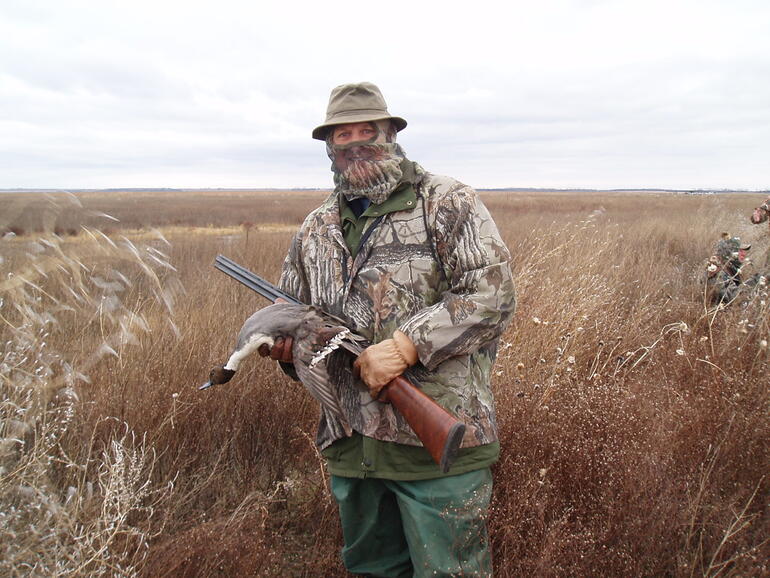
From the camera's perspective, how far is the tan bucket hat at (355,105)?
82.7 inches

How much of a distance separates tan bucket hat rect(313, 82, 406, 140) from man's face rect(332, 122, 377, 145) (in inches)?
2.0

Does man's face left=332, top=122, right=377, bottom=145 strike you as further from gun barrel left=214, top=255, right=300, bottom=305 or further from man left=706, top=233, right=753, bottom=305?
man left=706, top=233, right=753, bottom=305

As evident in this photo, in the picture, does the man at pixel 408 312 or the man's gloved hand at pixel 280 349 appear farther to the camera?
the man's gloved hand at pixel 280 349

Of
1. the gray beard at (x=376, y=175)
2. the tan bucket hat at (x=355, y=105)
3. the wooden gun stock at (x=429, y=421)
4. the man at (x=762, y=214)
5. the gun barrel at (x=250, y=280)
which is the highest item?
the tan bucket hat at (x=355, y=105)

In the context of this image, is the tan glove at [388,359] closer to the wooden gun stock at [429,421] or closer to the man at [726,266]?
the wooden gun stock at [429,421]

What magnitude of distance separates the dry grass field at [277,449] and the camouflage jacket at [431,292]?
2.60ft

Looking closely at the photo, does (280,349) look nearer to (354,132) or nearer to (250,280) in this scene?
(250,280)

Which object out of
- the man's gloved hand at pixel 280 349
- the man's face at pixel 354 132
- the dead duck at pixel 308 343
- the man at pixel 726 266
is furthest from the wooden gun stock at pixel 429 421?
the man at pixel 726 266

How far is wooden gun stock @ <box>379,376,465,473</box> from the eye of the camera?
65.4 inches

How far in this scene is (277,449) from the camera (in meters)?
3.52

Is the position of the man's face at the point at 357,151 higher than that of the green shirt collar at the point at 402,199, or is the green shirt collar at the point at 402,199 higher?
the man's face at the point at 357,151

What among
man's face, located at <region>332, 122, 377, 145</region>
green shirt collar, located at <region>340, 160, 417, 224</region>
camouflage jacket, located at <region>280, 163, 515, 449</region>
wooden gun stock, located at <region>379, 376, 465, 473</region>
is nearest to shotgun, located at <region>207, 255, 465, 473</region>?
wooden gun stock, located at <region>379, 376, 465, 473</region>

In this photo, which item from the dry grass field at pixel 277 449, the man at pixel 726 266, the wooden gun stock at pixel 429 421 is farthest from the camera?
the man at pixel 726 266

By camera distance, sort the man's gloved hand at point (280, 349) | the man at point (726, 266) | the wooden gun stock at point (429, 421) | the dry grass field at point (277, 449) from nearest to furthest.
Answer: the wooden gun stock at point (429, 421), the man's gloved hand at point (280, 349), the dry grass field at point (277, 449), the man at point (726, 266)
